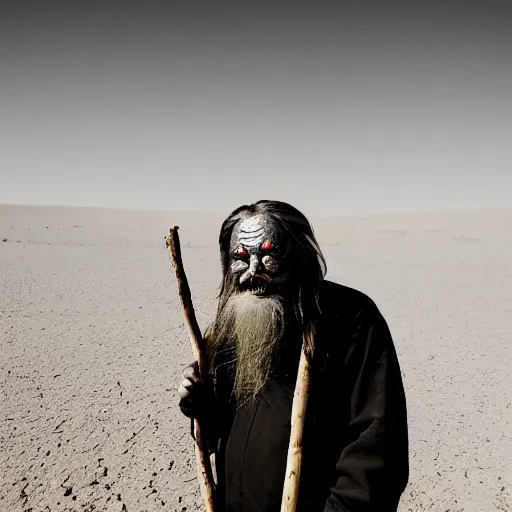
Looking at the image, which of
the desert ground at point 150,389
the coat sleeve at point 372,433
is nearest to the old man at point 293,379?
the coat sleeve at point 372,433

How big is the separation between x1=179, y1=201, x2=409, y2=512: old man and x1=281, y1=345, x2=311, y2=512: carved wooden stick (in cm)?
4

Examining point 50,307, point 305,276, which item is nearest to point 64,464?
point 305,276

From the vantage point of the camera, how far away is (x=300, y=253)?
6.31ft

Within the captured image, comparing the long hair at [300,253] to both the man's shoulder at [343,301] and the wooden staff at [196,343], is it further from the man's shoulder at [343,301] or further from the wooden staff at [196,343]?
Result: the wooden staff at [196,343]

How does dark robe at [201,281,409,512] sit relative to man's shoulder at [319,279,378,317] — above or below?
below

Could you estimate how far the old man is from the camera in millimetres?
1691

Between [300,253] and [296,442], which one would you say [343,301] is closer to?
[300,253]

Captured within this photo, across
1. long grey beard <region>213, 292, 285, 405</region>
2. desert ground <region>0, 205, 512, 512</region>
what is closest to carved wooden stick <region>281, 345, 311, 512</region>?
long grey beard <region>213, 292, 285, 405</region>

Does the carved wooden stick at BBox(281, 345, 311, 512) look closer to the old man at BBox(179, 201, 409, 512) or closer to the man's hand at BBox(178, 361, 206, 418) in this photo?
the old man at BBox(179, 201, 409, 512)

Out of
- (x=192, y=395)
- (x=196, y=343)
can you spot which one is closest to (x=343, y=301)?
(x=196, y=343)

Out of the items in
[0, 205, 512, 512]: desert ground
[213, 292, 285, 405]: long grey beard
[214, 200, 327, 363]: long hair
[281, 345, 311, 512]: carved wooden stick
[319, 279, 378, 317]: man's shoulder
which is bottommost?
[0, 205, 512, 512]: desert ground

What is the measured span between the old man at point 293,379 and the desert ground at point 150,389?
242cm

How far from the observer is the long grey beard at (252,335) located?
186 cm

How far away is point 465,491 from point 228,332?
329 cm
